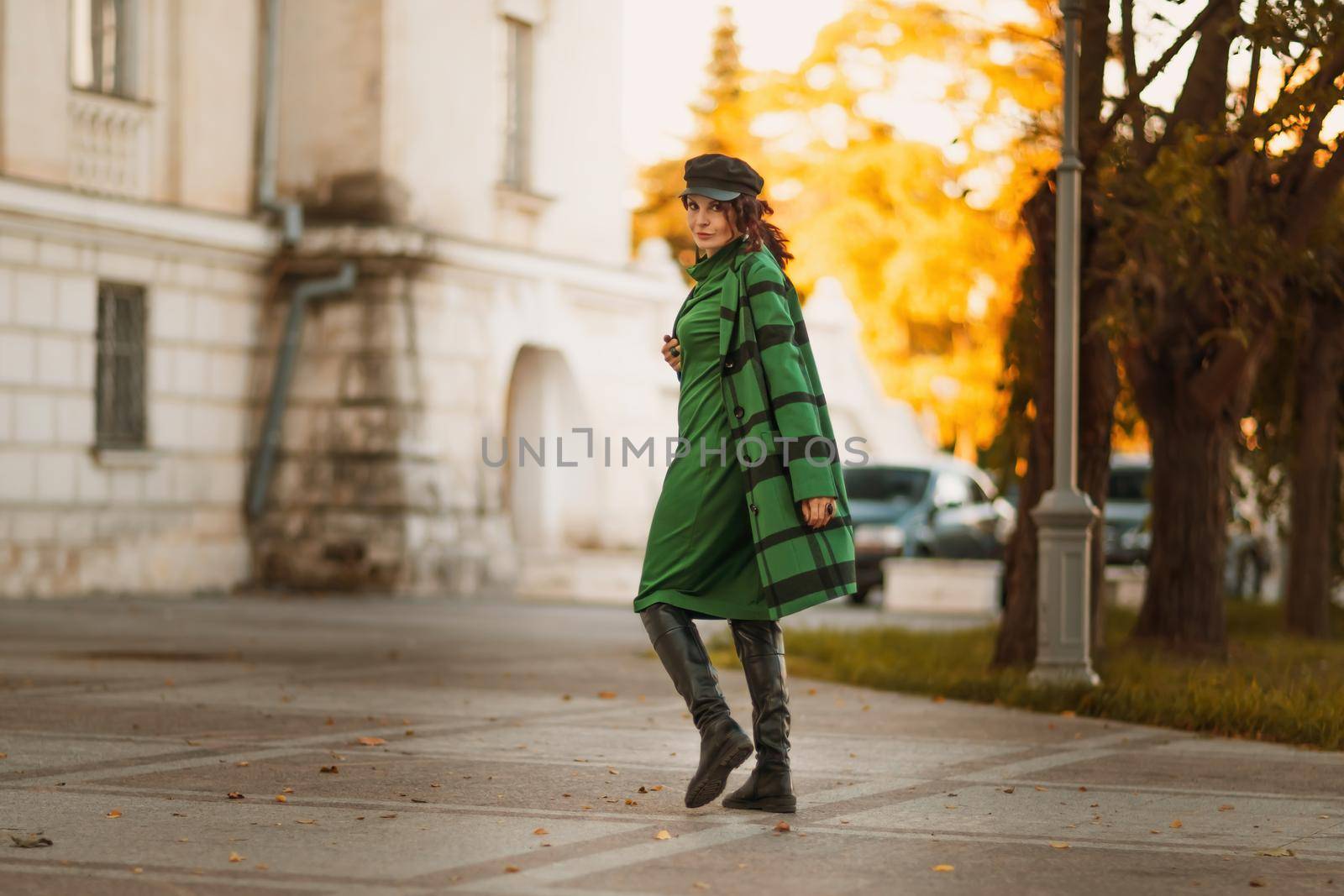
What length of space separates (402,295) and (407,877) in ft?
53.7

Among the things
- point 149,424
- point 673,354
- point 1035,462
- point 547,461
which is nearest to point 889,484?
point 547,461

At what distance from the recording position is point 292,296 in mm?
21453

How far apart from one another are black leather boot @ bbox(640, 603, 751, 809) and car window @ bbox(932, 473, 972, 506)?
18.1 meters

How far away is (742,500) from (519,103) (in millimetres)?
18022

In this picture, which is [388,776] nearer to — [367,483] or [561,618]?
[561,618]

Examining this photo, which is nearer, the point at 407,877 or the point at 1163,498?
the point at 407,877

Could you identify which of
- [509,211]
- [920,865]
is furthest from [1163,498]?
[509,211]

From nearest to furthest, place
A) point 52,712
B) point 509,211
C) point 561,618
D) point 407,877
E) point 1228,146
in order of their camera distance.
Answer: point 407,877, point 52,712, point 1228,146, point 561,618, point 509,211

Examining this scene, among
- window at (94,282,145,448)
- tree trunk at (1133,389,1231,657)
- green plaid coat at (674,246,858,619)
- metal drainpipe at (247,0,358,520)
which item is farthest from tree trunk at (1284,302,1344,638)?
green plaid coat at (674,246,858,619)

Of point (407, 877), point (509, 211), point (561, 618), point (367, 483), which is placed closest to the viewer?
point (407, 877)

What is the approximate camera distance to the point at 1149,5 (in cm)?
1254

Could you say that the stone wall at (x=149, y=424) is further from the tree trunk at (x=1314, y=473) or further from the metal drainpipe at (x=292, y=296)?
the tree trunk at (x=1314, y=473)

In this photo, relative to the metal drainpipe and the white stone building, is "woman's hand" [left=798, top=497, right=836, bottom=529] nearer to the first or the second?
the white stone building

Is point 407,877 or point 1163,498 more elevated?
point 1163,498
